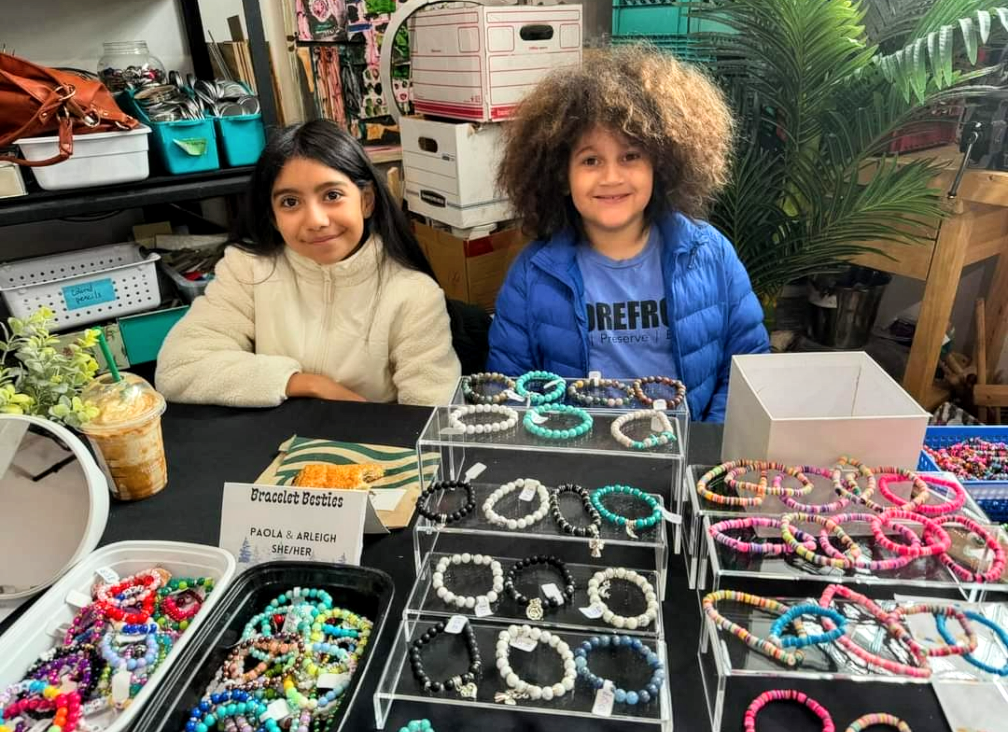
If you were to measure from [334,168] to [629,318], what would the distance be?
65 centimetres

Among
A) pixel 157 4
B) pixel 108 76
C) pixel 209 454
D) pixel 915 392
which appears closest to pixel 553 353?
pixel 209 454

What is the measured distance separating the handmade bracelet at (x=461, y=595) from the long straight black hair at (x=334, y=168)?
0.81 metres

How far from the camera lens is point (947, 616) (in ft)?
2.17

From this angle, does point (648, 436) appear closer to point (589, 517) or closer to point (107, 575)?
point (589, 517)

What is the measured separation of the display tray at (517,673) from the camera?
2.13 ft

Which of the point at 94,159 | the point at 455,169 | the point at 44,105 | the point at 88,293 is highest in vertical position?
the point at 44,105

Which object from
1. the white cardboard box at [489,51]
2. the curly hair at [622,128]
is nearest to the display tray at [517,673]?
the curly hair at [622,128]

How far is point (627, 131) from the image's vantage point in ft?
4.04

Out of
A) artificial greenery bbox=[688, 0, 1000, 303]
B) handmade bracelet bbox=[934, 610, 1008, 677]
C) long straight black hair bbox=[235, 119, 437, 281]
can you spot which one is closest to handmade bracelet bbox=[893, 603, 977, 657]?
handmade bracelet bbox=[934, 610, 1008, 677]

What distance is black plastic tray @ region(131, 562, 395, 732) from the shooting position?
65cm

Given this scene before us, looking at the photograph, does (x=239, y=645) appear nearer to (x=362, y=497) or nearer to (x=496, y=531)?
(x=362, y=497)

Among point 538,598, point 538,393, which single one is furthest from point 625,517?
point 538,393

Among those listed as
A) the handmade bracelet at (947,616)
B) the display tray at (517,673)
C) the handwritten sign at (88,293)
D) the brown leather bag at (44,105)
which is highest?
the brown leather bag at (44,105)

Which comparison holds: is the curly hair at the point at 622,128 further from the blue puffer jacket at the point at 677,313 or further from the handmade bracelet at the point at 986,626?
the handmade bracelet at the point at 986,626
